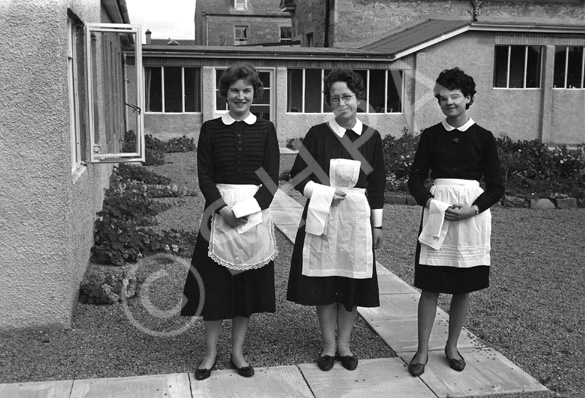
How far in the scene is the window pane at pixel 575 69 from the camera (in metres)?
23.4

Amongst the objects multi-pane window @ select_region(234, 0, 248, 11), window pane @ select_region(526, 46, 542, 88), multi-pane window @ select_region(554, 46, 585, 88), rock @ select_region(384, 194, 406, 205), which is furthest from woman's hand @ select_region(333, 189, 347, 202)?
multi-pane window @ select_region(234, 0, 248, 11)

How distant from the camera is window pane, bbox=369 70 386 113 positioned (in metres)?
21.9

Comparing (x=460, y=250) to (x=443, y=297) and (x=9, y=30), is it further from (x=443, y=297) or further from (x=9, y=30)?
(x=9, y=30)

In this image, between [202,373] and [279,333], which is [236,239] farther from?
[279,333]

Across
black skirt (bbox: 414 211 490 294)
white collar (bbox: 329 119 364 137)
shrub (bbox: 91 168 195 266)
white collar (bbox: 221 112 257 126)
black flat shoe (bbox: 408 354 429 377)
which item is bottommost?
black flat shoe (bbox: 408 354 429 377)

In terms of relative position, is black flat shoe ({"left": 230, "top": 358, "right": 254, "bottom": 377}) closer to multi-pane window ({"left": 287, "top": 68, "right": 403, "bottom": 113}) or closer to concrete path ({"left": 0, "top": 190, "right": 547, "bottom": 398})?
concrete path ({"left": 0, "top": 190, "right": 547, "bottom": 398})

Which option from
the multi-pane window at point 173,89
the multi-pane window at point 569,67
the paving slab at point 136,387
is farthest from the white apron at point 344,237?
the multi-pane window at point 569,67

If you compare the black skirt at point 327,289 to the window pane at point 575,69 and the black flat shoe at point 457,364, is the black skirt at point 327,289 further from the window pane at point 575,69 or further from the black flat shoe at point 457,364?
the window pane at point 575,69

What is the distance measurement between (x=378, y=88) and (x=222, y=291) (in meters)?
18.3

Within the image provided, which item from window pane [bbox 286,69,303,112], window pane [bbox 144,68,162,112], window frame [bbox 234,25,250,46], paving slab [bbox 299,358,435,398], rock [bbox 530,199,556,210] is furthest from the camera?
window frame [bbox 234,25,250,46]

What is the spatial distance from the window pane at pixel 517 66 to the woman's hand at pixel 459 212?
20044mm

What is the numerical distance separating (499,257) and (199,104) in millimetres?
14459

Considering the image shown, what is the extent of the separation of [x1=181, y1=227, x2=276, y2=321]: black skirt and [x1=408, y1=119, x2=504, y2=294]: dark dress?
3.31ft

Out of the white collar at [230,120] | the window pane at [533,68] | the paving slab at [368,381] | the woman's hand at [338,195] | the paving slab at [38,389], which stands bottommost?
the paving slab at [368,381]
